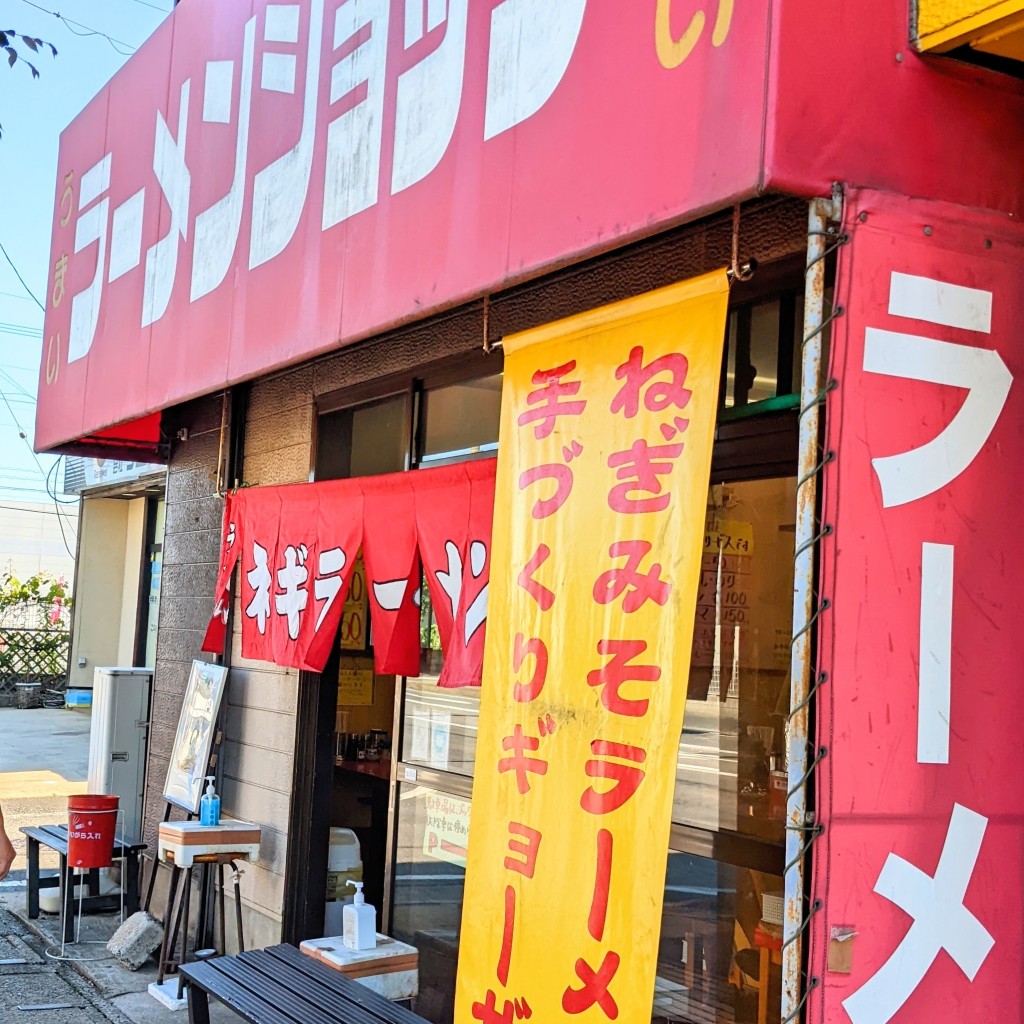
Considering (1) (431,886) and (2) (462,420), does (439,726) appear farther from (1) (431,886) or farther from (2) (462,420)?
(2) (462,420)

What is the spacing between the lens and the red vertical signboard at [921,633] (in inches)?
120

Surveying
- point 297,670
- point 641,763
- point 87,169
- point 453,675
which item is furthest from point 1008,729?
Result: point 87,169

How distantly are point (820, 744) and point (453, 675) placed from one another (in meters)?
2.28

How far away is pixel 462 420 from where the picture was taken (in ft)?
20.3

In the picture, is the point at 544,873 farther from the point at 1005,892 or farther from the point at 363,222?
the point at 363,222

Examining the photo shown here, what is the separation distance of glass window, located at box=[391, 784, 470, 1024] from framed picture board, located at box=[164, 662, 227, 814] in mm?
1839

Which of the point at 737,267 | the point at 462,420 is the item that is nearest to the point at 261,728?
the point at 462,420

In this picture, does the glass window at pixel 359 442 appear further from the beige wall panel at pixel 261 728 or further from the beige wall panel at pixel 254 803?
the beige wall panel at pixel 254 803

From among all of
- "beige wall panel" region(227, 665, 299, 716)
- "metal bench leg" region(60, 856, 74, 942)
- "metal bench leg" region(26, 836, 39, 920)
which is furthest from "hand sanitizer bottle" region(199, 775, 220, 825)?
"metal bench leg" region(26, 836, 39, 920)

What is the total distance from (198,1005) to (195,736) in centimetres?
238

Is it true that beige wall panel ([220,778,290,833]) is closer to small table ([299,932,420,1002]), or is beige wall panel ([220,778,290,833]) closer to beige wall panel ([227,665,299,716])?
beige wall panel ([227,665,299,716])

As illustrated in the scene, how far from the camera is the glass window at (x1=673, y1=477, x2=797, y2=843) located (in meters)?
4.37

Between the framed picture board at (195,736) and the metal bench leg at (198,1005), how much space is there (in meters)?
1.93

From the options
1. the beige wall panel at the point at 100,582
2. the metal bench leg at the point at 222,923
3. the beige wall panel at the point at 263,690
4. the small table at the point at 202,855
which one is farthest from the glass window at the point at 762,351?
the beige wall panel at the point at 100,582
